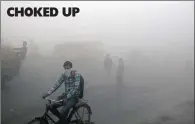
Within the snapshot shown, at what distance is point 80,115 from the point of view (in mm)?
6414

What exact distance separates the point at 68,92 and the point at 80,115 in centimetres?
49

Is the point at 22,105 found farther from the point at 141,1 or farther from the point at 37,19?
the point at 141,1

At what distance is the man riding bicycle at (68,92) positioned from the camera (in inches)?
247

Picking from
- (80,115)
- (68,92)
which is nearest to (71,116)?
(80,115)

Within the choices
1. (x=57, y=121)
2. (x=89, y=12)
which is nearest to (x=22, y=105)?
(x=57, y=121)

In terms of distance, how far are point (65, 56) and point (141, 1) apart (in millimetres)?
1831

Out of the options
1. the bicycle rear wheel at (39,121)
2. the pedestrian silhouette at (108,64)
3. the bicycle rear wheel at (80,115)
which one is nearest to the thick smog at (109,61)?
the pedestrian silhouette at (108,64)

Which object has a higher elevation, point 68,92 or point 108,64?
point 108,64

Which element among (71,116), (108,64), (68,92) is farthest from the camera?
(108,64)

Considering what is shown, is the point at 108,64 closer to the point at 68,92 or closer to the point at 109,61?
the point at 109,61

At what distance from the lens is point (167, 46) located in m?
6.78

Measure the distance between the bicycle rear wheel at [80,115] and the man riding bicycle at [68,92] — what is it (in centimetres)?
11

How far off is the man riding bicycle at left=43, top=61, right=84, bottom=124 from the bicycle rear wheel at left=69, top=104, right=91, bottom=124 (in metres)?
0.11

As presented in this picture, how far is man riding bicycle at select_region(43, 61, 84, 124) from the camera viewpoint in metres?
6.28
